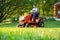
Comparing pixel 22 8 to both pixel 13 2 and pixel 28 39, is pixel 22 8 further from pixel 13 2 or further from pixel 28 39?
pixel 28 39

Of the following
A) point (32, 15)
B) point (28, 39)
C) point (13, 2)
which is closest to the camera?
point (28, 39)

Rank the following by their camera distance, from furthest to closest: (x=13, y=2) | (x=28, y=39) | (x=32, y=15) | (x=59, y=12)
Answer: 1. (x=59, y=12)
2. (x=13, y=2)
3. (x=32, y=15)
4. (x=28, y=39)

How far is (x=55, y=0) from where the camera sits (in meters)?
46.2

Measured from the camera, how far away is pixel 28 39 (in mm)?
5051

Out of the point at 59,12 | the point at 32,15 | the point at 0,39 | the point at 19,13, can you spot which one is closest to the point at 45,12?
the point at 59,12

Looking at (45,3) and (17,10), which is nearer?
(17,10)

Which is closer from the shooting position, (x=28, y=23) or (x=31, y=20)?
(x=28, y=23)

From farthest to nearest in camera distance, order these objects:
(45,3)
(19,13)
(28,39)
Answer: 1. (45,3)
2. (19,13)
3. (28,39)

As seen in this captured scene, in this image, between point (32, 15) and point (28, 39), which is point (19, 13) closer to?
→ point (32, 15)

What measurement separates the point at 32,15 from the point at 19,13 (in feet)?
42.2

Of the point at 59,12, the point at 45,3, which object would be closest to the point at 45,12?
the point at 45,3

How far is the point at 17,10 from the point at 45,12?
2120 centimetres

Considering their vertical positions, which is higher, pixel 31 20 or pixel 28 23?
pixel 31 20

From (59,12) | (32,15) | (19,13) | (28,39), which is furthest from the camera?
(59,12)
